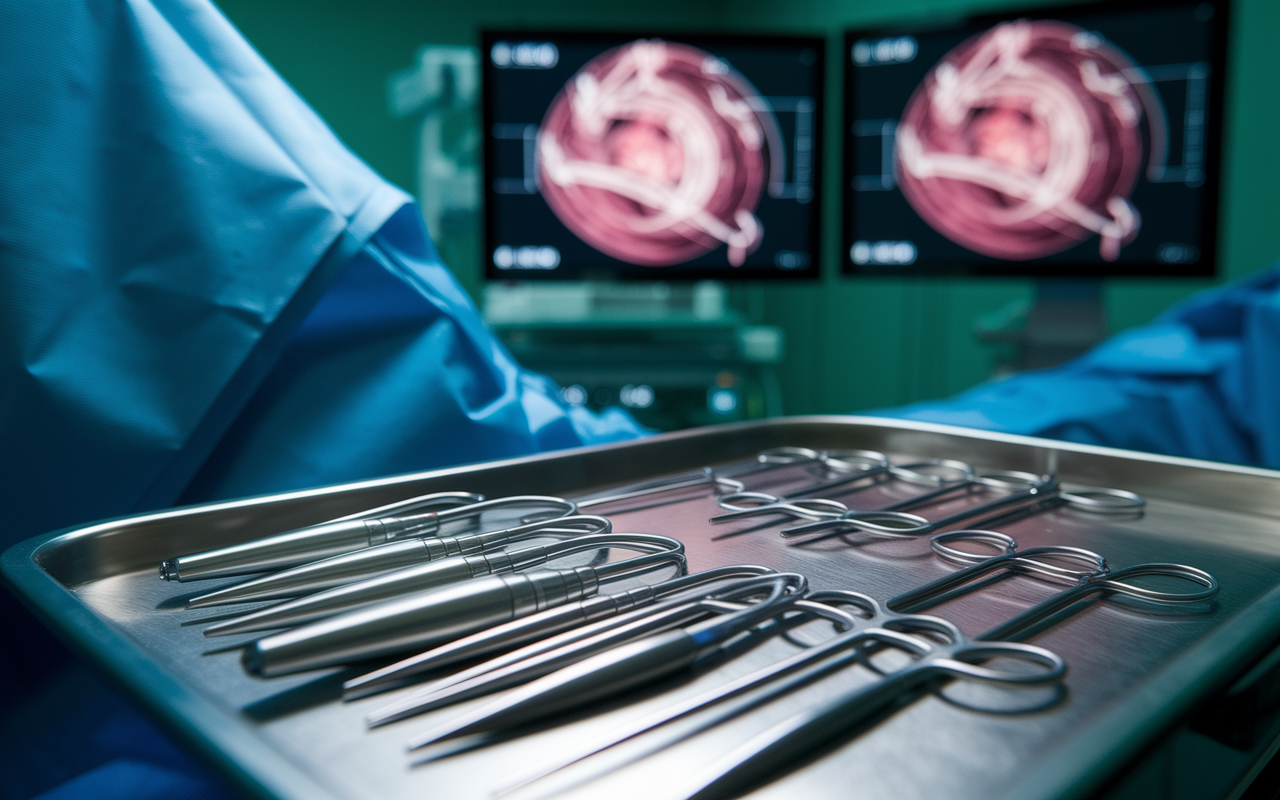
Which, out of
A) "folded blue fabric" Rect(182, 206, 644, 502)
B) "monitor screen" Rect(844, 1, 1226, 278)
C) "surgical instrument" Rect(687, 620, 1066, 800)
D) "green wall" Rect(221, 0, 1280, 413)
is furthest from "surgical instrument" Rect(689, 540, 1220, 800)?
"green wall" Rect(221, 0, 1280, 413)

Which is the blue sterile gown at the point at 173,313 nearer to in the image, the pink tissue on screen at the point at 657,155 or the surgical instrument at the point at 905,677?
the surgical instrument at the point at 905,677

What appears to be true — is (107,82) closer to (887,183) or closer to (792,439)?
(792,439)

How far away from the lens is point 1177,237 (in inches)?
62.9

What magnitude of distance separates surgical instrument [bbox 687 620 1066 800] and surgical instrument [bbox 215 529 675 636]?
0.48 ft

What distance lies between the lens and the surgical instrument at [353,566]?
37 cm

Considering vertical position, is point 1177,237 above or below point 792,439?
above

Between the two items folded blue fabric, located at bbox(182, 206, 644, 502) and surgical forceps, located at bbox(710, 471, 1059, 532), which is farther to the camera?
folded blue fabric, located at bbox(182, 206, 644, 502)

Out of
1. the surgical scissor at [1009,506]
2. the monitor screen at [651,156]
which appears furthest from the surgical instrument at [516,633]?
the monitor screen at [651,156]

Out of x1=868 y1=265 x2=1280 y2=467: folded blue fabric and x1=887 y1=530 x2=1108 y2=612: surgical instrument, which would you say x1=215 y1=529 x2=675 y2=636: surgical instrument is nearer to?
x1=887 y1=530 x2=1108 y2=612: surgical instrument

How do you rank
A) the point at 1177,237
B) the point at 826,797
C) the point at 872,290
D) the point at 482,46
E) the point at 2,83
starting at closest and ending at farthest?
1. the point at 826,797
2. the point at 2,83
3. the point at 1177,237
4. the point at 482,46
5. the point at 872,290

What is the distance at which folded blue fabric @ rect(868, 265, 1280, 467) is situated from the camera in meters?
1.14

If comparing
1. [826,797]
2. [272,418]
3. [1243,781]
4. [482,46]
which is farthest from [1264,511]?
[482,46]

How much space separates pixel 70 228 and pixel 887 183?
1.48 m

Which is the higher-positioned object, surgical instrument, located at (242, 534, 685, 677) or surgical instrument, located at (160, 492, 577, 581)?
surgical instrument, located at (242, 534, 685, 677)
